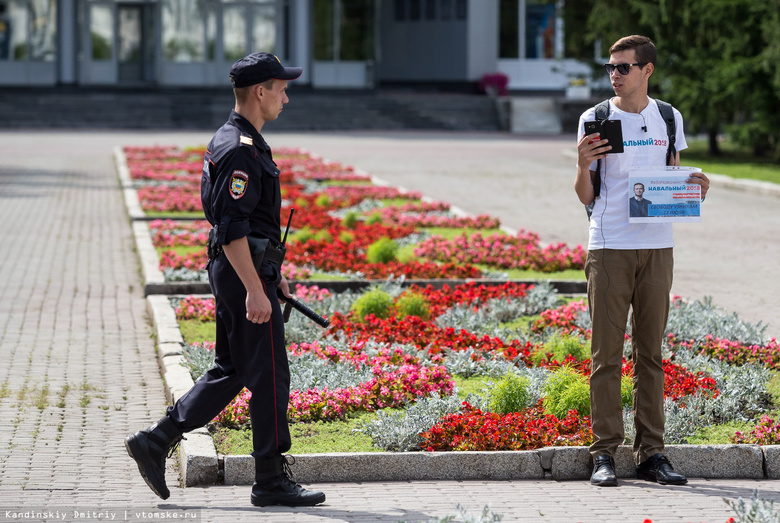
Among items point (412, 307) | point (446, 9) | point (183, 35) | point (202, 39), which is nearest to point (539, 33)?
point (446, 9)

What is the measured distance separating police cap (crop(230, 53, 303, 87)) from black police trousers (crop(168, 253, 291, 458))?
79 cm

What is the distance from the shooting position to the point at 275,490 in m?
5.14

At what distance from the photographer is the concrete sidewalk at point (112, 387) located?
516cm

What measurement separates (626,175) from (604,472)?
4.85 ft

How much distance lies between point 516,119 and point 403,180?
2032 cm

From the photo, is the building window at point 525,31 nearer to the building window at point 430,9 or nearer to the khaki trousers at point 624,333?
the building window at point 430,9

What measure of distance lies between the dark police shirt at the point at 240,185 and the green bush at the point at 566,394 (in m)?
2.12

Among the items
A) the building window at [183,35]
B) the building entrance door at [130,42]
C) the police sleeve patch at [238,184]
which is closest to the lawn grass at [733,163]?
the building window at [183,35]

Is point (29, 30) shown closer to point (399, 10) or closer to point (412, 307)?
point (399, 10)

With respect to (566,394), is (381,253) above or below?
above

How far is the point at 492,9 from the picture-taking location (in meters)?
Answer: 50.4

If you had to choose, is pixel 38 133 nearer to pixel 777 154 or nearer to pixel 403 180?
pixel 403 180

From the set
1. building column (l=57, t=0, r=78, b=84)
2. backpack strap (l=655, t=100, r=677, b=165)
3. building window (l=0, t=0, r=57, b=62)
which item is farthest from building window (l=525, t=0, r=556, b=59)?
backpack strap (l=655, t=100, r=677, b=165)

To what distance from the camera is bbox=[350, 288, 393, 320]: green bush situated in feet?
30.0
